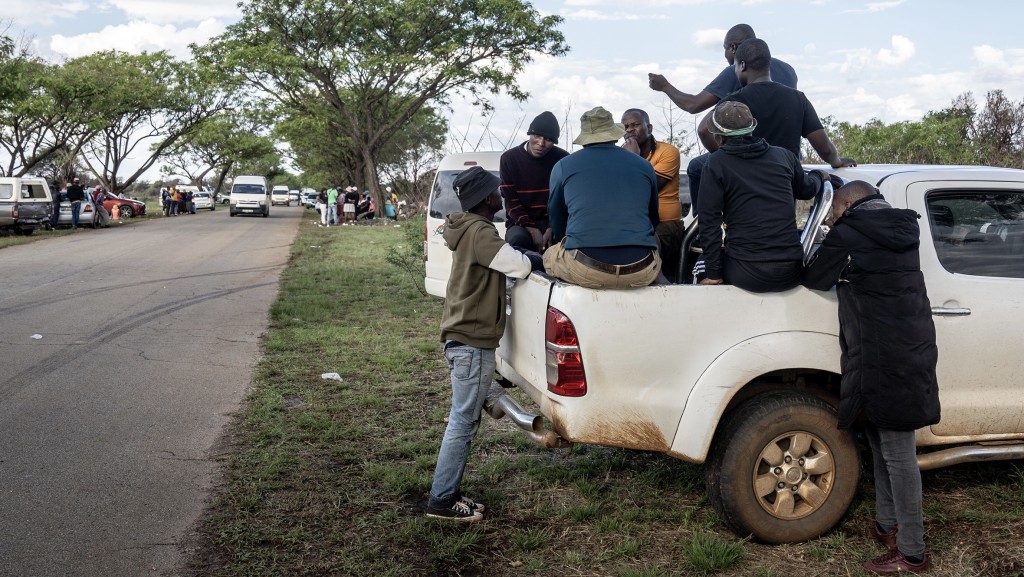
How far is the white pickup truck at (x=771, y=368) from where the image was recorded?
3.87 metres

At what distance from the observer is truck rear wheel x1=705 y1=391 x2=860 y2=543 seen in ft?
13.0

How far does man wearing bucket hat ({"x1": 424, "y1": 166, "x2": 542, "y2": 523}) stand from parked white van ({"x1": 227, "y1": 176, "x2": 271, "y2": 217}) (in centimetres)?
3965

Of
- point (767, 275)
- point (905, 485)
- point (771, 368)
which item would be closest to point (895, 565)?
point (905, 485)

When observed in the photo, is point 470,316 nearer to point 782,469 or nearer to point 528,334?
point 528,334

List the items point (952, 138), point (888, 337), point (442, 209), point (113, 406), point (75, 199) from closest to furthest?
point (888, 337)
point (113, 406)
point (442, 209)
point (952, 138)
point (75, 199)

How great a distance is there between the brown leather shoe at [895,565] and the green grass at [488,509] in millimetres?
81

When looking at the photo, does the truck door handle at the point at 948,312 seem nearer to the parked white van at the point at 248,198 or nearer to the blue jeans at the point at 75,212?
the blue jeans at the point at 75,212

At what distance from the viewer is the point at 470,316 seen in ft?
14.1

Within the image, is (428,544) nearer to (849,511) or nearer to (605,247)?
(605,247)

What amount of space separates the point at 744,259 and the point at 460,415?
5.06ft

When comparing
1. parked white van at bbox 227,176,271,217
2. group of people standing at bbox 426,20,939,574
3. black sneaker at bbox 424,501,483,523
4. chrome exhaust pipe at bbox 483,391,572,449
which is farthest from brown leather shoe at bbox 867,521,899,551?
parked white van at bbox 227,176,271,217

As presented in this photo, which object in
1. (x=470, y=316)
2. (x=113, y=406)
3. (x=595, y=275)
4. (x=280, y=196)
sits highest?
(x=595, y=275)

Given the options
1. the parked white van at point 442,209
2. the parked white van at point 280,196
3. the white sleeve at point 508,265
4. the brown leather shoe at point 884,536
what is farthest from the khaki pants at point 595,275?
the parked white van at point 280,196

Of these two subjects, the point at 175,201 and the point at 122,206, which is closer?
the point at 122,206
